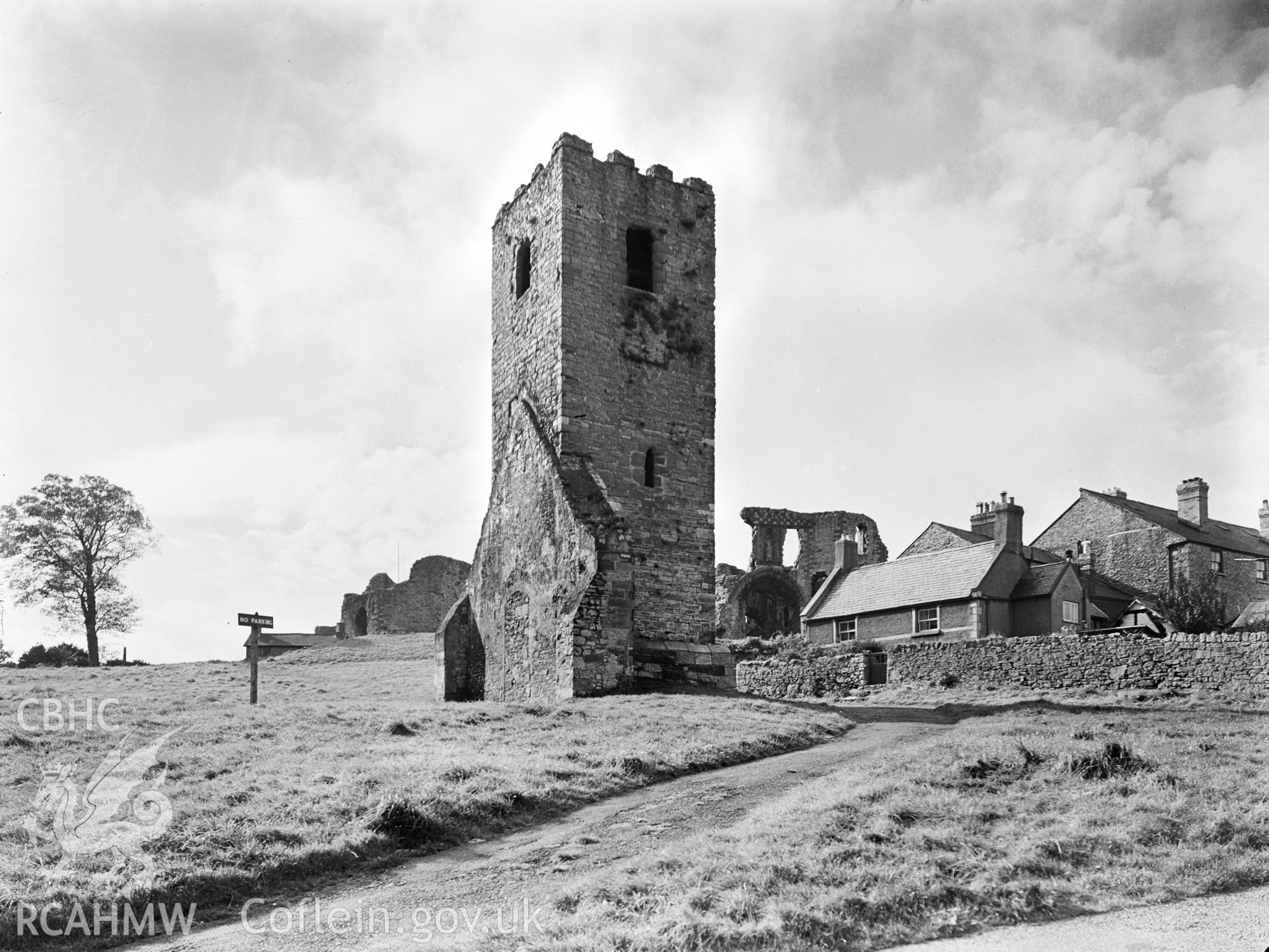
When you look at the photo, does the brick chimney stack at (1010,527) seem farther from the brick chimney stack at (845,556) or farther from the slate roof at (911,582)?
the brick chimney stack at (845,556)

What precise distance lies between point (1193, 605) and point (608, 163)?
2657 cm

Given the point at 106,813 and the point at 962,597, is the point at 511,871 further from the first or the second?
the point at 962,597

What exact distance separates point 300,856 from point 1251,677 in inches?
670

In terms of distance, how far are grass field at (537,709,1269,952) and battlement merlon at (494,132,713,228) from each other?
15.4 metres

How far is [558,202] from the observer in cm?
2239

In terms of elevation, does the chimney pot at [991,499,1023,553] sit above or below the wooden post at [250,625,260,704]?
above

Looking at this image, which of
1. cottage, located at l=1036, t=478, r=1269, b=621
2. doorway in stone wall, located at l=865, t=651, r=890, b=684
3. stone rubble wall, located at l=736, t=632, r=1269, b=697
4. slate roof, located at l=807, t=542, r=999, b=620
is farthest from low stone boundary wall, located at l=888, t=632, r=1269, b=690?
cottage, located at l=1036, t=478, r=1269, b=621

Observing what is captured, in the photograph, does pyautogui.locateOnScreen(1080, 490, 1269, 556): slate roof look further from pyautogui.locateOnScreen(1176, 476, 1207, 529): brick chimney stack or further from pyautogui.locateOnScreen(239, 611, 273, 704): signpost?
pyautogui.locateOnScreen(239, 611, 273, 704): signpost

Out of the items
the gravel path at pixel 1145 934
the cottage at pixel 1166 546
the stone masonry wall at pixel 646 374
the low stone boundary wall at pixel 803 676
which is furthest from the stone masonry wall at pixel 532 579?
the cottage at pixel 1166 546

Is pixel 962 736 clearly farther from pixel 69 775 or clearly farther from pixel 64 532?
pixel 64 532

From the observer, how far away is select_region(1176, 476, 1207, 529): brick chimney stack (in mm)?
43469

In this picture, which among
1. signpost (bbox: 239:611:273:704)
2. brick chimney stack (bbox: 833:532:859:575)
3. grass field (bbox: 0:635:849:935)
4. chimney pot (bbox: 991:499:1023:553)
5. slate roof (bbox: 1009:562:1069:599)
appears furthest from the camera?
brick chimney stack (bbox: 833:532:859:575)

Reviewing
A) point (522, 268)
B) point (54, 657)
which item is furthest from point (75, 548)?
point (522, 268)

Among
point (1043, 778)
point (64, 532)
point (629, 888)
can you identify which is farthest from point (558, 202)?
point (64, 532)
